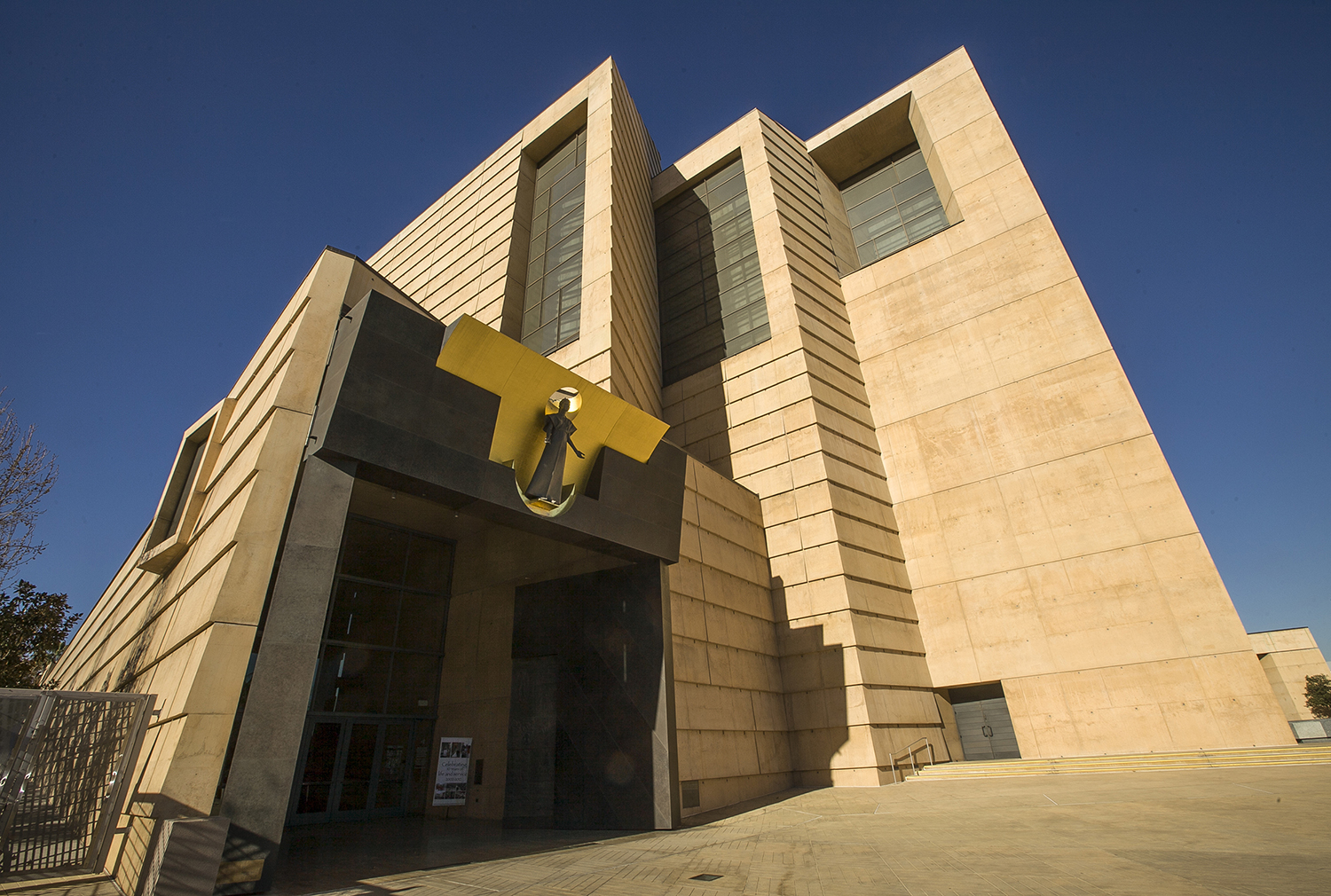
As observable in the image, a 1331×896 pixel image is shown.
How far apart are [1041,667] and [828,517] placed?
850 cm

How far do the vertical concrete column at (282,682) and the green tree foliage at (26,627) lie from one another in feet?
77.1

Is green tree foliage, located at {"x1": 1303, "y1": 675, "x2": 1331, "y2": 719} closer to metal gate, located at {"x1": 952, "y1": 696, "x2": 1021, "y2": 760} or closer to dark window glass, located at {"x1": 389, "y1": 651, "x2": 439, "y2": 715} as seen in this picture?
metal gate, located at {"x1": 952, "y1": 696, "x2": 1021, "y2": 760}

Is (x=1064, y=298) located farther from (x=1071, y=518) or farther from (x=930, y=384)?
(x=1071, y=518)

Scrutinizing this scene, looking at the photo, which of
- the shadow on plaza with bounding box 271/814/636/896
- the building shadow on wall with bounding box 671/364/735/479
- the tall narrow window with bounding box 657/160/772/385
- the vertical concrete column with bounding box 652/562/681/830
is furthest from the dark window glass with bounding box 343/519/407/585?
the tall narrow window with bounding box 657/160/772/385

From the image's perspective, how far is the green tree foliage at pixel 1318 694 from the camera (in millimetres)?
43750

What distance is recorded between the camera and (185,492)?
17219 mm

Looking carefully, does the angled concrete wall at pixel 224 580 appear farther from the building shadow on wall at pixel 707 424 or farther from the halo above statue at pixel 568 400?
the building shadow on wall at pixel 707 424

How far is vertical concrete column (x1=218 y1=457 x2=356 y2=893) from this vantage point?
730cm

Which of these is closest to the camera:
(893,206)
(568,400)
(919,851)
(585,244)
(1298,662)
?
(919,851)

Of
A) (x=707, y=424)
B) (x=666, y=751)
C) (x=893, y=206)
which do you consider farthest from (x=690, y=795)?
(x=893, y=206)

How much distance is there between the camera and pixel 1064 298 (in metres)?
23.2

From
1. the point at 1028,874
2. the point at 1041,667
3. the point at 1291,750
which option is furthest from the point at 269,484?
the point at 1291,750

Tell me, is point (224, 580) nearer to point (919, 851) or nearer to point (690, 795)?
point (919, 851)

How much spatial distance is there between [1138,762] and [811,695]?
8951 millimetres
